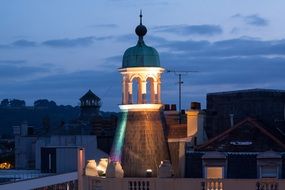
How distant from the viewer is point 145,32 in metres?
41.7

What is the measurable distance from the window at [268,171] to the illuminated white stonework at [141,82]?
237 inches

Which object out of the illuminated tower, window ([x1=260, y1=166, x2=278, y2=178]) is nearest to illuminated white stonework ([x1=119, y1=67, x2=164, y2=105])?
the illuminated tower

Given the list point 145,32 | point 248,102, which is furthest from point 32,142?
point 145,32

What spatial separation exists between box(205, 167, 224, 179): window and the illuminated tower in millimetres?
2583

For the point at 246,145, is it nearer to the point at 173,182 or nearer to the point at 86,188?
the point at 173,182

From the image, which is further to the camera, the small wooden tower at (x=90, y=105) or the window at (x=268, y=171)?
the small wooden tower at (x=90, y=105)

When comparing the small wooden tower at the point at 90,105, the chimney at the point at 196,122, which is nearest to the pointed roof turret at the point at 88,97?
the small wooden tower at the point at 90,105

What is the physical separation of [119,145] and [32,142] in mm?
50347

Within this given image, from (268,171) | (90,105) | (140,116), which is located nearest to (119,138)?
(140,116)

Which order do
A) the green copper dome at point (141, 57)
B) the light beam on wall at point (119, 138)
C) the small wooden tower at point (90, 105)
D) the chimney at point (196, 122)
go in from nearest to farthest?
the green copper dome at point (141, 57) < the light beam on wall at point (119, 138) < the chimney at point (196, 122) < the small wooden tower at point (90, 105)

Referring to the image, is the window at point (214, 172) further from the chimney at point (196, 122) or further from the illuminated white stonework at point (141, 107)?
the illuminated white stonework at point (141, 107)

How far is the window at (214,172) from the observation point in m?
38.5

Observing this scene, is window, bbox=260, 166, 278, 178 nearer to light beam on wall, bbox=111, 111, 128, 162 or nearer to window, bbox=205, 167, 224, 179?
window, bbox=205, 167, 224, 179

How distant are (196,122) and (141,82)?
3.66 metres
